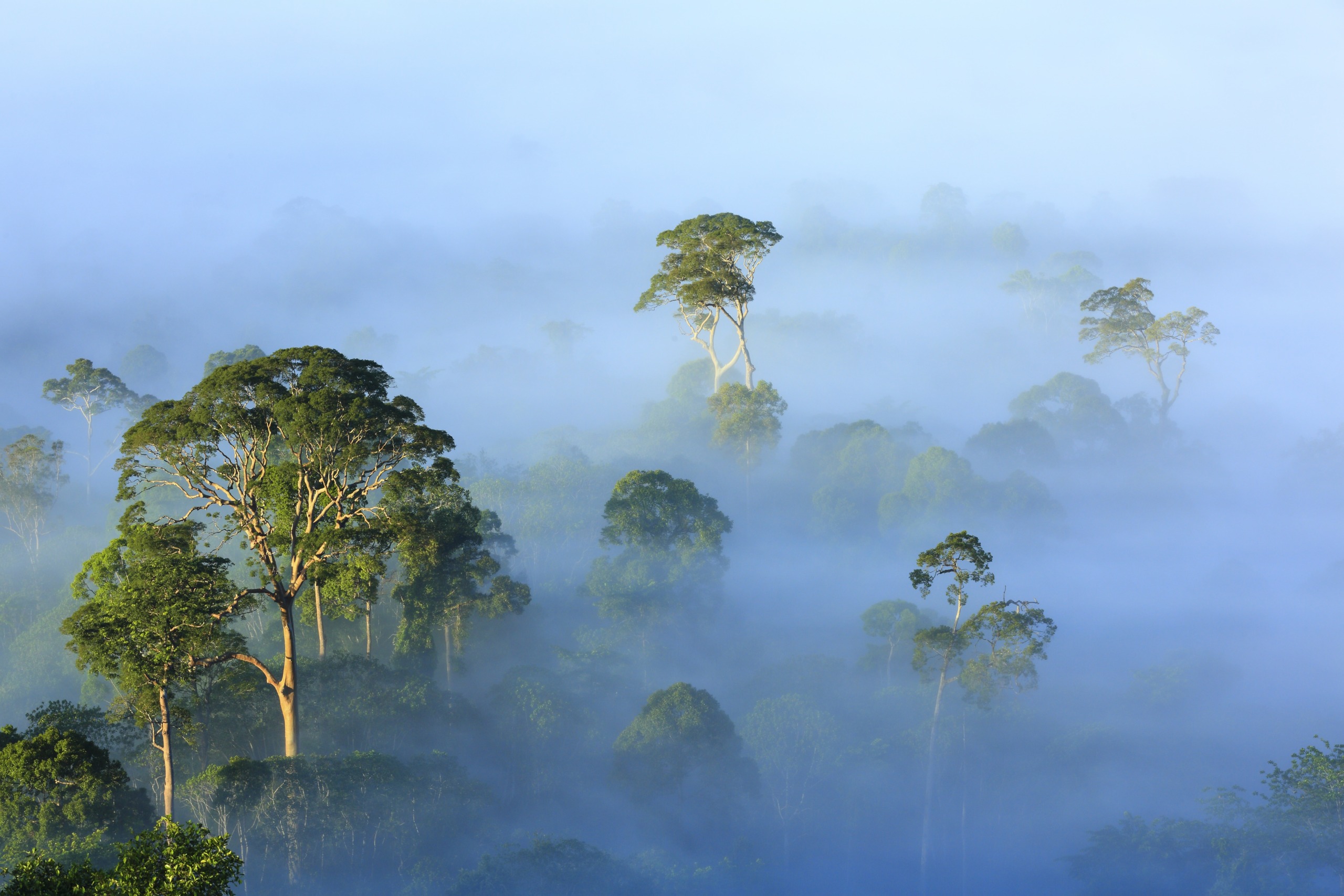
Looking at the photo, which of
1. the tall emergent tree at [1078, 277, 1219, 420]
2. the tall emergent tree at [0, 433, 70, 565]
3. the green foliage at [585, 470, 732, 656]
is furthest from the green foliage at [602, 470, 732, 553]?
the tall emergent tree at [1078, 277, 1219, 420]

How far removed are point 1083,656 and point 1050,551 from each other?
513 inches

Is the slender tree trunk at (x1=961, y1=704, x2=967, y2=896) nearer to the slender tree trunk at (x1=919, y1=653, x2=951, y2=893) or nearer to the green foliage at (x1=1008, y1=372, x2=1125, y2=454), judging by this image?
the slender tree trunk at (x1=919, y1=653, x2=951, y2=893)

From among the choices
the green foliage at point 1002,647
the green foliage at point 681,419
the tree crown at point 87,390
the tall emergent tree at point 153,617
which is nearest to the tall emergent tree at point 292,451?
the tall emergent tree at point 153,617

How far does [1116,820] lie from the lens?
39.2 m

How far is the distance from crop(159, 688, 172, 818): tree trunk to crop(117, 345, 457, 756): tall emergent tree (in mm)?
2808

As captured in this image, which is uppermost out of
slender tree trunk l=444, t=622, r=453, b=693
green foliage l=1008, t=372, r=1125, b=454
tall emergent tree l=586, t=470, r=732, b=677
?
green foliage l=1008, t=372, r=1125, b=454

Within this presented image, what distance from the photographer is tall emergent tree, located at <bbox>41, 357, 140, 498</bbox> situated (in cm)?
6662

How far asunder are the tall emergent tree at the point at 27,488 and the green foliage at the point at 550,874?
163 ft

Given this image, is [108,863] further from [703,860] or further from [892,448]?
[892,448]

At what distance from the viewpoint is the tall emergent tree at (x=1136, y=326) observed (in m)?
76.3

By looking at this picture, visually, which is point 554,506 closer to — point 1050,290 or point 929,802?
point 929,802

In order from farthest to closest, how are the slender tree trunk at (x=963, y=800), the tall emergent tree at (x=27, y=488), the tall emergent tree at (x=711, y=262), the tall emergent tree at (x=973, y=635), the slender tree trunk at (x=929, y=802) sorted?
the tall emergent tree at (x=27, y=488), the tall emergent tree at (x=711, y=262), the slender tree trunk at (x=963, y=800), the slender tree trunk at (x=929, y=802), the tall emergent tree at (x=973, y=635)

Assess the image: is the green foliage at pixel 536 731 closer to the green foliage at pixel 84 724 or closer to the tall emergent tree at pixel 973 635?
the green foliage at pixel 84 724

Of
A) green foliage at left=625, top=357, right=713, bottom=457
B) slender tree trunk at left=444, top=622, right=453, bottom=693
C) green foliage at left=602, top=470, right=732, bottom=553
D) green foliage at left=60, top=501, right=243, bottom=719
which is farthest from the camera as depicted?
green foliage at left=625, top=357, right=713, bottom=457
